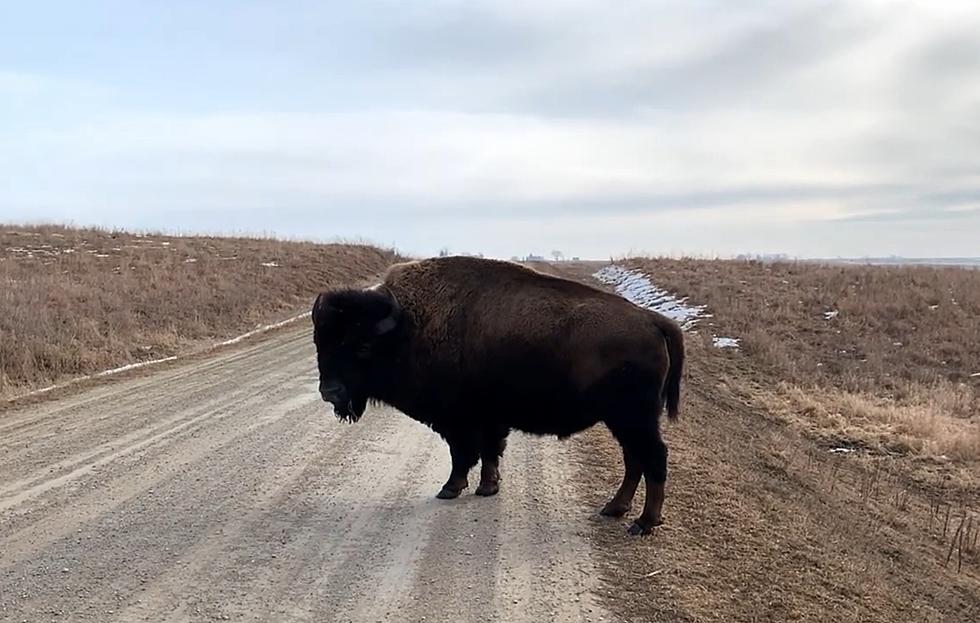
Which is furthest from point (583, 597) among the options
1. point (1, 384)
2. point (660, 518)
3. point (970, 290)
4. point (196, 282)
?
point (970, 290)

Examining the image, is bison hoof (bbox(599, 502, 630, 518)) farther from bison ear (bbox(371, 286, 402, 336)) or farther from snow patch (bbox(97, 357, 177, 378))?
snow patch (bbox(97, 357, 177, 378))

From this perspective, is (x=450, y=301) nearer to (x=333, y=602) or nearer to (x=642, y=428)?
(x=642, y=428)

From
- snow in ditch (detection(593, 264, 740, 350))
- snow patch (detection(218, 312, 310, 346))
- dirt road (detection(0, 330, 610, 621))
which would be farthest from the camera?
snow in ditch (detection(593, 264, 740, 350))

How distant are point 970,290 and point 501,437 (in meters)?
25.8

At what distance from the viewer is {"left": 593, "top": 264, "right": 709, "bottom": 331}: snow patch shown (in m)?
24.7

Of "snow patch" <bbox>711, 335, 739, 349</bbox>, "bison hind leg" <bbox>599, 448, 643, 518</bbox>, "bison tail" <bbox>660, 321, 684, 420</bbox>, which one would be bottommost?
"snow patch" <bbox>711, 335, 739, 349</bbox>

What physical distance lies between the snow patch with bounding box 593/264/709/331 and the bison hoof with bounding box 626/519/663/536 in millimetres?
9924

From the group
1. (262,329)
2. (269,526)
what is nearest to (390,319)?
(269,526)

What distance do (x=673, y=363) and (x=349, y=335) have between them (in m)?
2.88

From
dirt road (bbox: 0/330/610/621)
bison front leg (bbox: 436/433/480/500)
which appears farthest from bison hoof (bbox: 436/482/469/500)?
dirt road (bbox: 0/330/610/621)

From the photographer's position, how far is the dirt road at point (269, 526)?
532 cm

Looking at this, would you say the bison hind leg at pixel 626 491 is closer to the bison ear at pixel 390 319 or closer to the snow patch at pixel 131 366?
the bison ear at pixel 390 319

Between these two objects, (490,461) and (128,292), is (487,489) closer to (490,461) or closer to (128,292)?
(490,461)

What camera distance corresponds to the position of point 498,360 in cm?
716
